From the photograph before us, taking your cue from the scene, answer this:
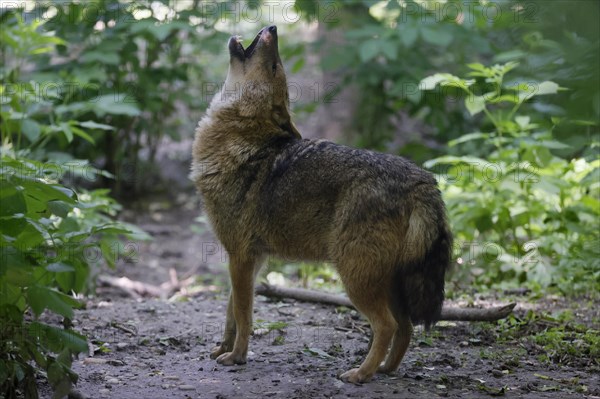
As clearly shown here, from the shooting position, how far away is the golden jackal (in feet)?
14.8

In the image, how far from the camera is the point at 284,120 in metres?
5.47

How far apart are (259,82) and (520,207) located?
11.3 feet

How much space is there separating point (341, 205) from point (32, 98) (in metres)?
3.91

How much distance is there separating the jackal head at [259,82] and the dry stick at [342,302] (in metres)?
1.64

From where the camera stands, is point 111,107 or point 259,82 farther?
point 111,107

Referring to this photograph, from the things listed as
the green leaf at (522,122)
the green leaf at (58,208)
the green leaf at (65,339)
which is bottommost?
the green leaf at (65,339)

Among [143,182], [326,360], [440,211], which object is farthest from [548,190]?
[143,182]

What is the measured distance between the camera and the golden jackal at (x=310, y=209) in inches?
178

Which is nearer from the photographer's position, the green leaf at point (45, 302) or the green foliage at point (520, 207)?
the green leaf at point (45, 302)

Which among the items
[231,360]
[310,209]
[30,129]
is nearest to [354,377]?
[231,360]

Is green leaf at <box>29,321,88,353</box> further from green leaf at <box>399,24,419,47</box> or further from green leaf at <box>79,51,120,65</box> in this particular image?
green leaf at <box>399,24,419,47</box>

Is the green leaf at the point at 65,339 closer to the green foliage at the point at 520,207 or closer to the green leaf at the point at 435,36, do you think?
the green foliage at the point at 520,207

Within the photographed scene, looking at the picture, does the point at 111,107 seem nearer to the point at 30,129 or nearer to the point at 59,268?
the point at 30,129

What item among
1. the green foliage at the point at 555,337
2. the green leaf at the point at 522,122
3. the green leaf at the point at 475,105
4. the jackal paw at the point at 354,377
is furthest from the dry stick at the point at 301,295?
the green leaf at the point at 522,122
